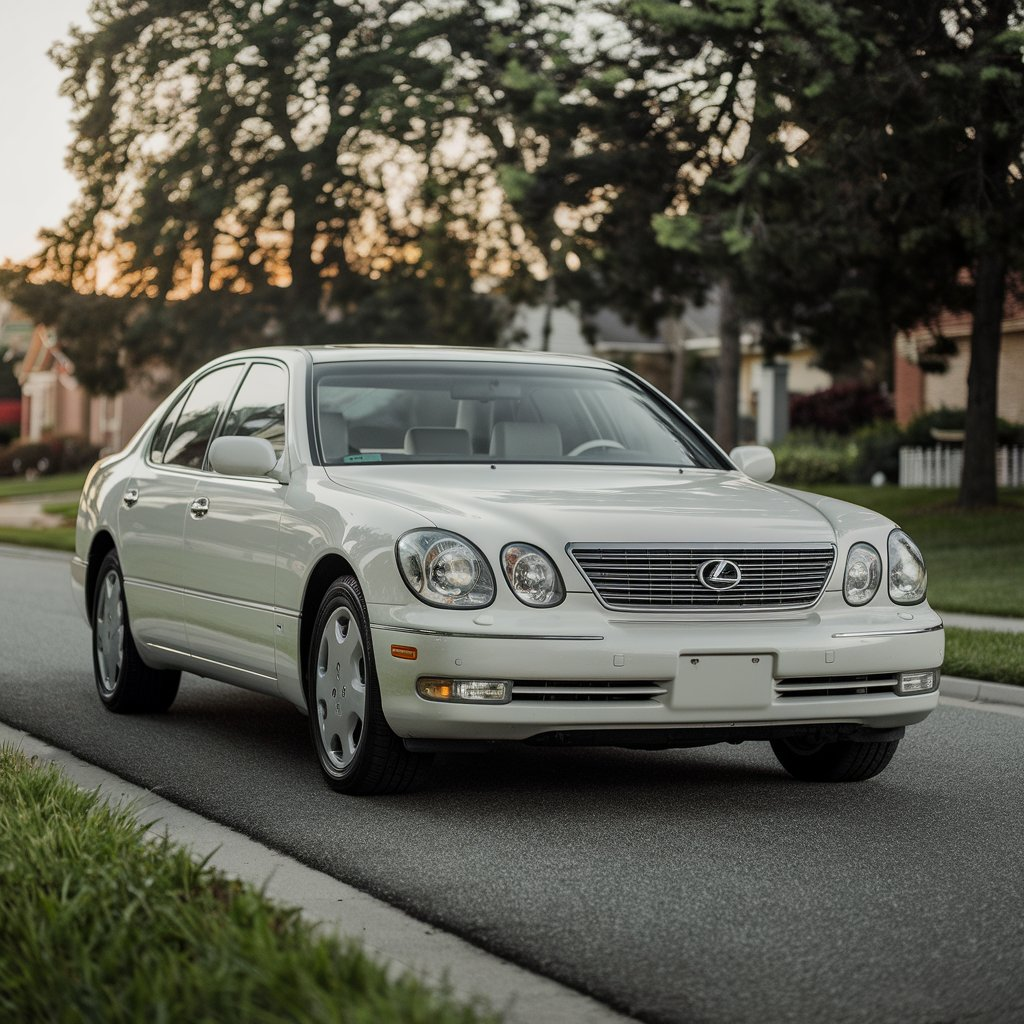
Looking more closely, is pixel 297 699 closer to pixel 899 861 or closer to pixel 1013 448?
pixel 899 861

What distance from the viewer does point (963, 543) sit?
23.0 metres

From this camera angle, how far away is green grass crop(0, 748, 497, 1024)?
367cm

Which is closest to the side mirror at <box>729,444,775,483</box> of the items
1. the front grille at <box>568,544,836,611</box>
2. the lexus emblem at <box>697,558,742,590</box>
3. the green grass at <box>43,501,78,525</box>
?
the front grille at <box>568,544,836,611</box>

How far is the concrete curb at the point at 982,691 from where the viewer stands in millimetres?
10461

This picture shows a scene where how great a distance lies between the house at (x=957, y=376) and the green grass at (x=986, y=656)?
20.1 metres

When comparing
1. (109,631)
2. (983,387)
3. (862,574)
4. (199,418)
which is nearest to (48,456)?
(983,387)

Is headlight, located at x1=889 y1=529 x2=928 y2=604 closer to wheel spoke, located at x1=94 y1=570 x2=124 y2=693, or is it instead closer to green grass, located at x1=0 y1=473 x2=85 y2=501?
wheel spoke, located at x1=94 y1=570 x2=124 y2=693

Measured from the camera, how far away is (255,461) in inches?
302

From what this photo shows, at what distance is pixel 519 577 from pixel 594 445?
180 centimetres

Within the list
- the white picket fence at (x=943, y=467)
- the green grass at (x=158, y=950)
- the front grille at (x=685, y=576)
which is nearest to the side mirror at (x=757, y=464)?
the front grille at (x=685, y=576)

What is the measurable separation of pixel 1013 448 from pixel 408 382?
26321 mm

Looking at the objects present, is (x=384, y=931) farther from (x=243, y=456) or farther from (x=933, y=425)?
(x=933, y=425)

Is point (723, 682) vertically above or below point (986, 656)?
above

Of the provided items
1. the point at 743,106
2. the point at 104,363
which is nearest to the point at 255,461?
the point at 743,106
